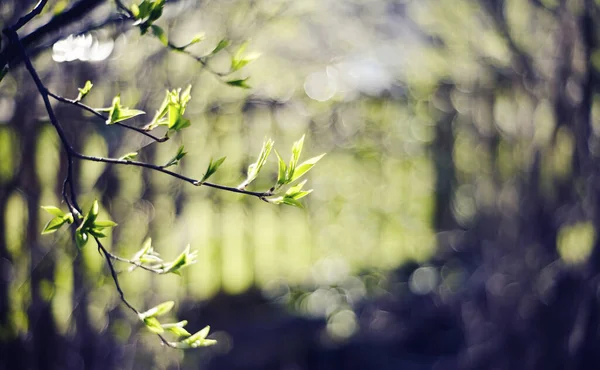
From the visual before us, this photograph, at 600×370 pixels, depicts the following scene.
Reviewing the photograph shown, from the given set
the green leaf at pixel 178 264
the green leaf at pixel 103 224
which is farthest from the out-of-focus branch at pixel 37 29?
the green leaf at pixel 178 264

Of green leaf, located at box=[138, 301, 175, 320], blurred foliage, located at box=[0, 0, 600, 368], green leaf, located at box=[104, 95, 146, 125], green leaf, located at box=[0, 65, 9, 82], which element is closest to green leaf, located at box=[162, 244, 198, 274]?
green leaf, located at box=[138, 301, 175, 320]

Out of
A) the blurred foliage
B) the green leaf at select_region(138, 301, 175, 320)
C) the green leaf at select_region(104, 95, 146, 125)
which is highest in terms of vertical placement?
the green leaf at select_region(104, 95, 146, 125)

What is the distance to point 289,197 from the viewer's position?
3.76ft

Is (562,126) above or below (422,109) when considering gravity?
above

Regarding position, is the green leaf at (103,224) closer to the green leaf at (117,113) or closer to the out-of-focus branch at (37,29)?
the green leaf at (117,113)

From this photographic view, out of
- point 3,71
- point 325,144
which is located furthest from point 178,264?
point 325,144

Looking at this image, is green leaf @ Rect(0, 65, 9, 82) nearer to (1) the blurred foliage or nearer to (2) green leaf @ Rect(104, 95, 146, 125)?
(2) green leaf @ Rect(104, 95, 146, 125)

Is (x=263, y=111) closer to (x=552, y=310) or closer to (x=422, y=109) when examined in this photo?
(x=422, y=109)

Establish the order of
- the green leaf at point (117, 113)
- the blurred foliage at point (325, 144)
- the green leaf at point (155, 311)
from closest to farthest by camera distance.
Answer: the green leaf at point (117, 113) < the green leaf at point (155, 311) < the blurred foliage at point (325, 144)

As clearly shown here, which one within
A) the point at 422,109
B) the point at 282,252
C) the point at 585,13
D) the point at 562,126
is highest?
the point at 585,13

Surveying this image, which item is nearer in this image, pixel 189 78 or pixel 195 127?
pixel 189 78

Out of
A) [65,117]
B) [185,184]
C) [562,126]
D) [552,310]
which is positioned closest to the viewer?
[65,117]

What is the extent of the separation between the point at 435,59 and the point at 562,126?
96.9 inches

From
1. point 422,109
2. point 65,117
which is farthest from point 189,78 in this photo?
point 422,109
